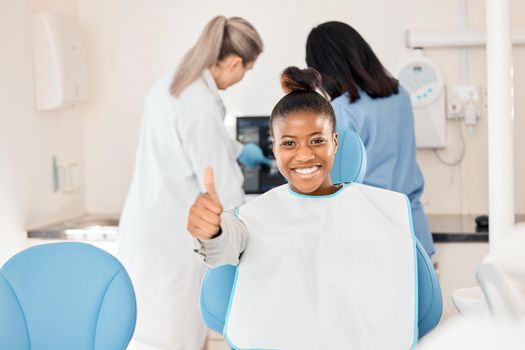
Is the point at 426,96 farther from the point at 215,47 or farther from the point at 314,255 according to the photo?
the point at 314,255

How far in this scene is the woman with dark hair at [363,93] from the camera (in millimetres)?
2486

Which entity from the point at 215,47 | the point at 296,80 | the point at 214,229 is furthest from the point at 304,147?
the point at 215,47

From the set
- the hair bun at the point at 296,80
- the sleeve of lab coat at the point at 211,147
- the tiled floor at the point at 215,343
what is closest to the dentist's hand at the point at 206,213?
the hair bun at the point at 296,80

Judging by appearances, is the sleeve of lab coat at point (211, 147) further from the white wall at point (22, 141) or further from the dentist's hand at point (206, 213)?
the dentist's hand at point (206, 213)

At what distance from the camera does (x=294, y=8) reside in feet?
11.6

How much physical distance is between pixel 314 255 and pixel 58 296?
65cm

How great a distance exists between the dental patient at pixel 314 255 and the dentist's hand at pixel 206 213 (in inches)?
5.4

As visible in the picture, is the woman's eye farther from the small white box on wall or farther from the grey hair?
the small white box on wall

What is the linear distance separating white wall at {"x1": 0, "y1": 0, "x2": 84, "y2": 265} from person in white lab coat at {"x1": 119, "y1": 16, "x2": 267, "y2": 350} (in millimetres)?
532

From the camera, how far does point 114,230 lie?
3.15 meters

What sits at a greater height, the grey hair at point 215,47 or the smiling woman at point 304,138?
the grey hair at point 215,47

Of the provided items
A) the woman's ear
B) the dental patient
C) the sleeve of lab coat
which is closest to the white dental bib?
the dental patient

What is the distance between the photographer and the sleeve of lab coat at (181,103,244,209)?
2617 millimetres

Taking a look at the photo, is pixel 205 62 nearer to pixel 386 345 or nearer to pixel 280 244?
pixel 280 244
